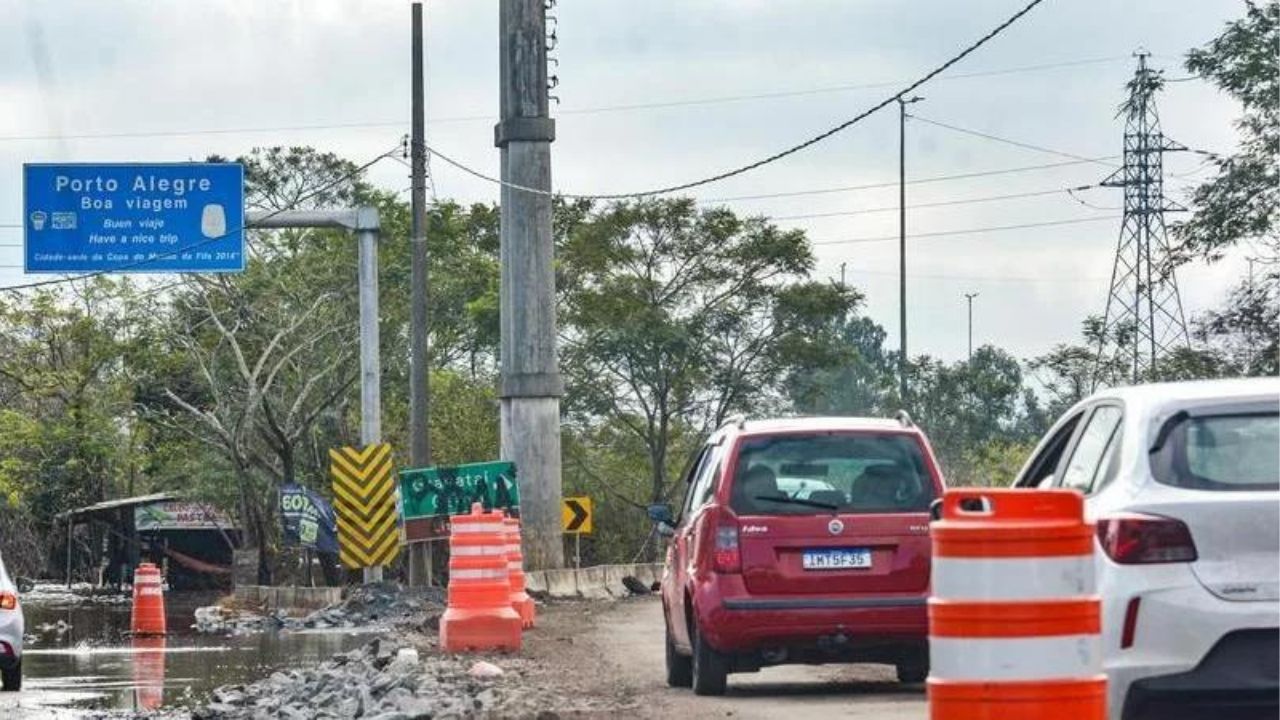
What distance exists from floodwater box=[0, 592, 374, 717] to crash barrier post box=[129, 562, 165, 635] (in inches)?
10.2

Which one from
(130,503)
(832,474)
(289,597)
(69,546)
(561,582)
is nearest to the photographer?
(832,474)

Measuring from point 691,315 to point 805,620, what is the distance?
1572 inches

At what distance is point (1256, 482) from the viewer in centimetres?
952

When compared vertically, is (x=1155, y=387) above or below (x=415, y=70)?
below

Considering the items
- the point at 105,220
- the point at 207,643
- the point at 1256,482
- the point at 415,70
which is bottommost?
the point at 207,643

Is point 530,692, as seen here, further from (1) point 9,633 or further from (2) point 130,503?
(2) point 130,503

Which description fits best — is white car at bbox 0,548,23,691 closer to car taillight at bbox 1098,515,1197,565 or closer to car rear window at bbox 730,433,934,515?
car rear window at bbox 730,433,934,515

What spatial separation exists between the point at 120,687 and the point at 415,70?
19.2 m

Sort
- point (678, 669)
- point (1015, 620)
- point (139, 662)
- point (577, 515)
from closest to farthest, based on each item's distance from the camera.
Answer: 1. point (1015, 620)
2. point (678, 669)
3. point (139, 662)
4. point (577, 515)

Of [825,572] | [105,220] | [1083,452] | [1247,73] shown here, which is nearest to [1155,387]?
[1083,452]

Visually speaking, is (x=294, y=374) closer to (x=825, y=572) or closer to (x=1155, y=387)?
(x=825, y=572)

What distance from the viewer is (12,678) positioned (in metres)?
19.5

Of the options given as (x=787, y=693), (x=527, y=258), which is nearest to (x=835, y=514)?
(x=787, y=693)

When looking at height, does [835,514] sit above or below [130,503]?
above
